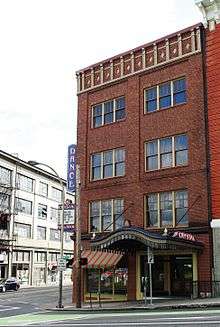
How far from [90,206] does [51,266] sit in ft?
172

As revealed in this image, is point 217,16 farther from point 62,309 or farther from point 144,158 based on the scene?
point 62,309

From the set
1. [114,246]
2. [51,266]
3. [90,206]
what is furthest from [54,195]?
[114,246]

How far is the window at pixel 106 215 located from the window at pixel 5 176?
41.0 metres

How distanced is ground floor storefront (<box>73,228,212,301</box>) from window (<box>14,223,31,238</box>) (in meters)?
43.0

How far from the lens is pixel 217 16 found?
100 ft

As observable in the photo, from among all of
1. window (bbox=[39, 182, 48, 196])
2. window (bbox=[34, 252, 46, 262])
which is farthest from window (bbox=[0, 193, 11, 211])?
window (bbox=[39, 182, 48, 196])

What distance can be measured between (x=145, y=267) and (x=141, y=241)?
506 cm

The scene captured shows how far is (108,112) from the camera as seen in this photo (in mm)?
36312

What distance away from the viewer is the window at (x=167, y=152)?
103 ft

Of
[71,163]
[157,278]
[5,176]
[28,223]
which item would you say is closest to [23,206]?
[28,223]

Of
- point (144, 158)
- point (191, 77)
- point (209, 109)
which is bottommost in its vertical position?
point (144, 158)

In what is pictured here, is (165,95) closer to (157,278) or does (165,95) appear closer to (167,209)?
(167,209)

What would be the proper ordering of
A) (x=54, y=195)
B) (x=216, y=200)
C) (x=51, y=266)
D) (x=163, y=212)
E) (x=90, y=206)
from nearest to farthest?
1. (x=216, y=200)
2. (x=163, y=212)
3. (x=90, y=206)
4. (x=51, y=266)
5. (x=54, y=195)

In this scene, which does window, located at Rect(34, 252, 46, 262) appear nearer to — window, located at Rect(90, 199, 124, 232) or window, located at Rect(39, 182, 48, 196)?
window, located at Rect(39, 182, 48, 196)
